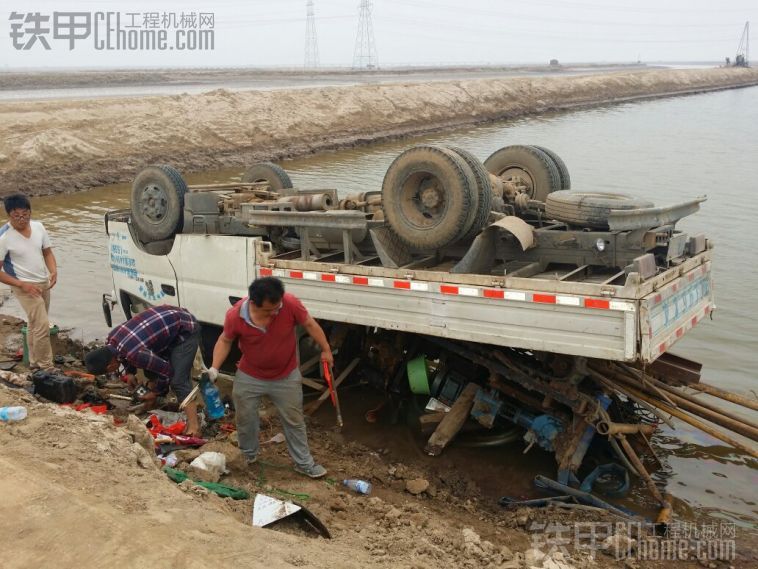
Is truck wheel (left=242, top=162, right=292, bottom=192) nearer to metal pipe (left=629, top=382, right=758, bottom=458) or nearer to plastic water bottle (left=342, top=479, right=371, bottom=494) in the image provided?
plastic water bottle (left=342, top=479, right=371, bottom=494)

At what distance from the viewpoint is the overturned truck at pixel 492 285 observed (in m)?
5.00

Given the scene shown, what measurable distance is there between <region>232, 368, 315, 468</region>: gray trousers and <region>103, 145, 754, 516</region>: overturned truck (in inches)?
37.1

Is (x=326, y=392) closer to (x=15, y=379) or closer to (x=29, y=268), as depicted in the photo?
(x=15, y=379)

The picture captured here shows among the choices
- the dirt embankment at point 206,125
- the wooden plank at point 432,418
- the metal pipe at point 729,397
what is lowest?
the wooden plank at point 432,418

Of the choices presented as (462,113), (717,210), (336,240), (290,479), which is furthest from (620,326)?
(462,113)

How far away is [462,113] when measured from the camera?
36562mm

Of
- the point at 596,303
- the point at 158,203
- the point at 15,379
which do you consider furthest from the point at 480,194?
the point at 15,379

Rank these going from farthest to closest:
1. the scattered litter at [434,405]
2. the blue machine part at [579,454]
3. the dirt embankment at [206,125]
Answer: the dirt embankment at [206,125]
the scattered litter at [434,405]
the blue machine part at [579,454]

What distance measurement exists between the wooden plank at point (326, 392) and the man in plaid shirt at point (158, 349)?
1219mm

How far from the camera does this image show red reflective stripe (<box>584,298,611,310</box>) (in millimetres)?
4707

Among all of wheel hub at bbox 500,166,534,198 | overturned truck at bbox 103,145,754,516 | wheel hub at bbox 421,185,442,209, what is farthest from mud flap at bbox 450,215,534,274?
wheel hub at bbox 500,166,534,198

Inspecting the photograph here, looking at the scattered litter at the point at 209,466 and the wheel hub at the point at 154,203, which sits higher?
the wheel hub at the point at 154,203

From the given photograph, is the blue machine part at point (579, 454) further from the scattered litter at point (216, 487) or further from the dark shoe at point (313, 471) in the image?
the scattered litter at point (216, 487)

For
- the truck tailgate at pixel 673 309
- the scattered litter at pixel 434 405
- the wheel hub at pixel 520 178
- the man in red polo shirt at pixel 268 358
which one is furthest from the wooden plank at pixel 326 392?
the truck tailgate at pixel 673 309
